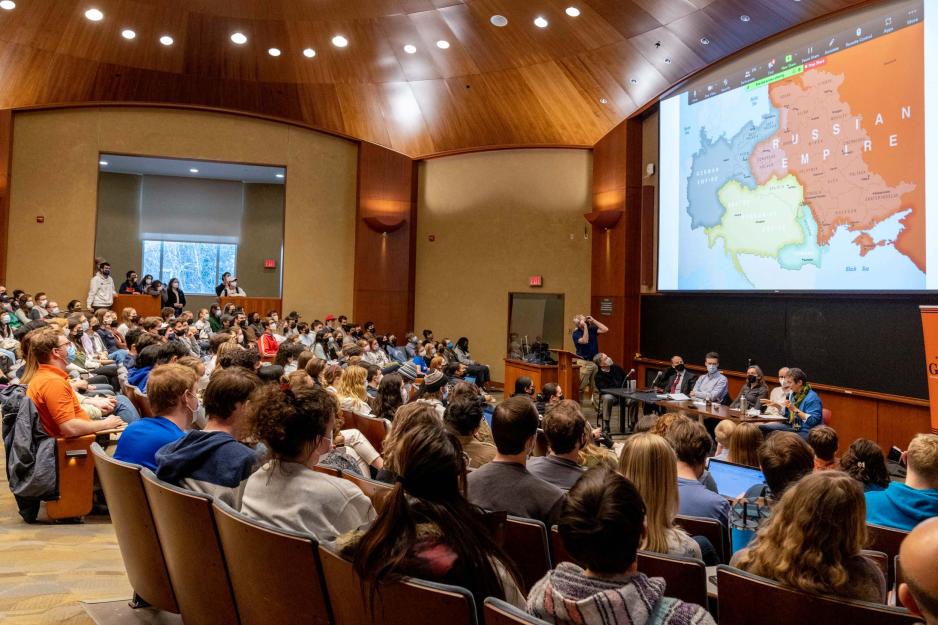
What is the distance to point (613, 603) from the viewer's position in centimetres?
123

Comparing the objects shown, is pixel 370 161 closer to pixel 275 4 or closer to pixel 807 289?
pixel 275 4

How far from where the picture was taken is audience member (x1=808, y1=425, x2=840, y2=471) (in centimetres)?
332

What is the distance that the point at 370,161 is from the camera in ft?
43.3

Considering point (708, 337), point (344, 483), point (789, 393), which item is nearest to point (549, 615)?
point (344, 483)

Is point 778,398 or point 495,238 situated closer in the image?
point 778,398

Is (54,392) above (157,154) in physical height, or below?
below

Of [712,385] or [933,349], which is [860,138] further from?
[933,349]

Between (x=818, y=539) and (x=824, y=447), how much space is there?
1.96m

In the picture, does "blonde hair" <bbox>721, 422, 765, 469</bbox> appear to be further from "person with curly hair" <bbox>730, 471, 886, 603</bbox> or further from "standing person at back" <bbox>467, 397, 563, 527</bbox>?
"person with curly hair" <bbox>730, 471, 886, 603</bbox>

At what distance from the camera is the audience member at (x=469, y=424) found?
3293 mm

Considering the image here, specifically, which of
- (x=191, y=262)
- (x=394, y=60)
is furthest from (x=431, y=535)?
(x=191, y=262)

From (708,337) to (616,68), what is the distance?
421 cm

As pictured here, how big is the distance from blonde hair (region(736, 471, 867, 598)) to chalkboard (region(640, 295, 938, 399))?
562cm

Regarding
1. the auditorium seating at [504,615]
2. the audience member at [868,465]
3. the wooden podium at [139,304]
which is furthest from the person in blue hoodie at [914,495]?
the wooden podium at [139,304]
